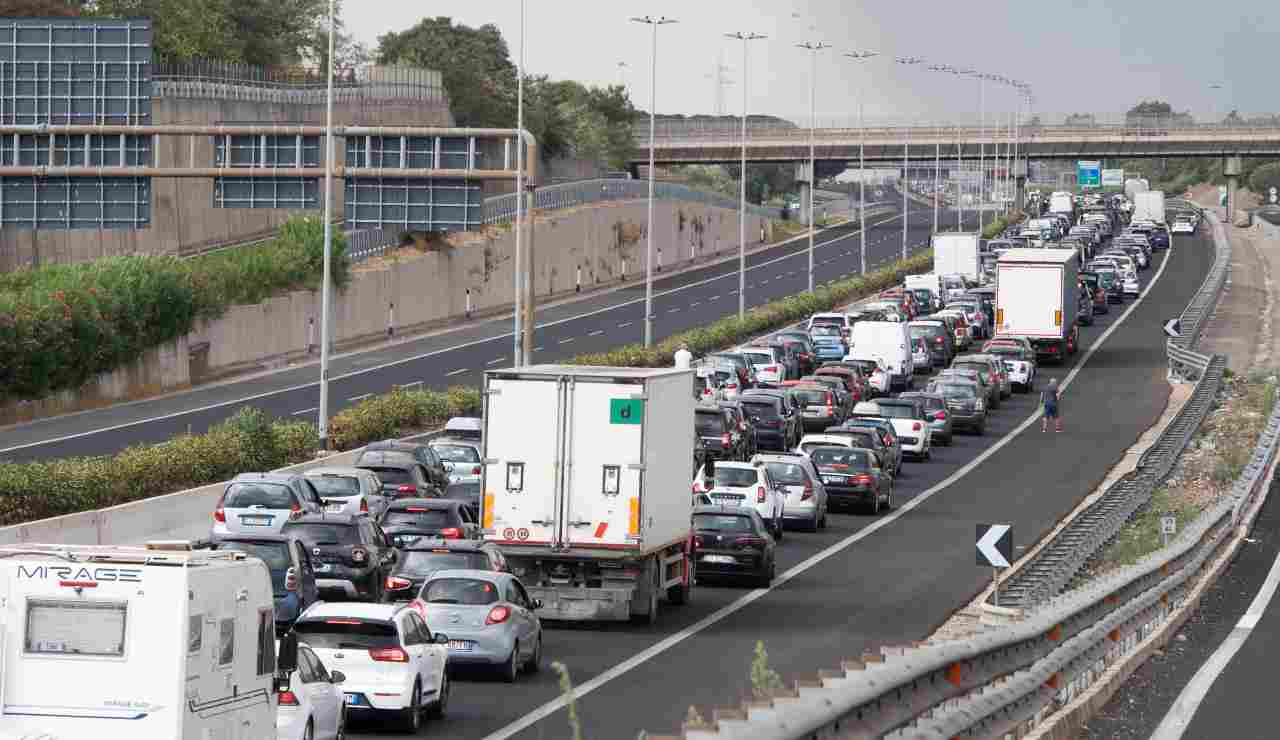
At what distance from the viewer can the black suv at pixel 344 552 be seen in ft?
98.2

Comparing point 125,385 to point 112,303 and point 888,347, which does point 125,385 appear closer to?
point 112,303

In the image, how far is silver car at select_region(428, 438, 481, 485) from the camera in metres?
43.6

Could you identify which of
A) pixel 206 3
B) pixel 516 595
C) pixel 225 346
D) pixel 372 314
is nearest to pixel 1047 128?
pixel 206 3

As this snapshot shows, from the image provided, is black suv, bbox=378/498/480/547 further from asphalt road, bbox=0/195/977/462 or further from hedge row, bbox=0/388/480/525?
asphalt road, bbox=0/195/977/462

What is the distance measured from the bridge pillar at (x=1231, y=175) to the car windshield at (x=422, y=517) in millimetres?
140693

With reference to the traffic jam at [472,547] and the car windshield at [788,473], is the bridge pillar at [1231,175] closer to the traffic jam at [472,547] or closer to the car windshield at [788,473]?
the traffic jam at [472,547]

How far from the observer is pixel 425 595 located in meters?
24.5

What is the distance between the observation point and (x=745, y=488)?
129 feet

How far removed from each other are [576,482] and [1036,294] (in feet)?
149

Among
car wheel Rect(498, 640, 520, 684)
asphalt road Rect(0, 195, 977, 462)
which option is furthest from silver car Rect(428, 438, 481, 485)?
car wheel Rect(498, 640, 520, 684)

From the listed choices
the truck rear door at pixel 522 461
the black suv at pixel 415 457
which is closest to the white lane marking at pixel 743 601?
the truck rear door at pixel 522 461

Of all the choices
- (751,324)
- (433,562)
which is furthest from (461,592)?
(751,324)

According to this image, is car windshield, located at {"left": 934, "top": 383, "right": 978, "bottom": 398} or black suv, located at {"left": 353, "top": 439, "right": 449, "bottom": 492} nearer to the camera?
black suv, located at {"left": 353, "top": 439, "right": 449, "bottom": 492}

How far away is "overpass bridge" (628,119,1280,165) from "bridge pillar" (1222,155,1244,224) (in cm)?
282
